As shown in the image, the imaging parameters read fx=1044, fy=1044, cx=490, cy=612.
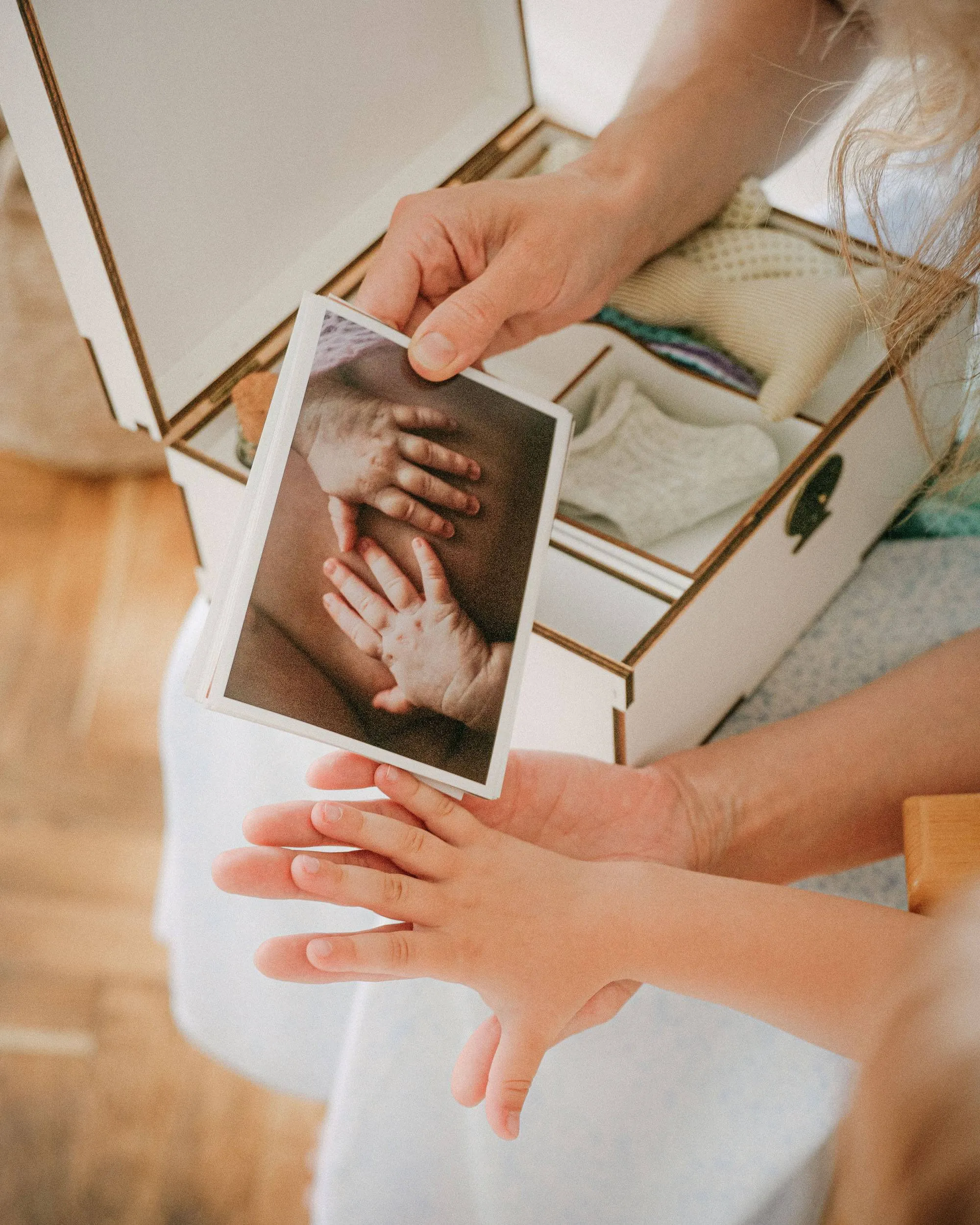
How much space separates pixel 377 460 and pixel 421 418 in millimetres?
37

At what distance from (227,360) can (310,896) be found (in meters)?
0.33

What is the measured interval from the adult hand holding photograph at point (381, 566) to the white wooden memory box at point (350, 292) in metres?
0.05

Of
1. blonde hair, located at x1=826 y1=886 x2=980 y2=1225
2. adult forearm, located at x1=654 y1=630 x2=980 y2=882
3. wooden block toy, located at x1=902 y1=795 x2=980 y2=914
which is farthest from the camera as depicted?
adult forearm, located at x1=654 y1=630 x2=980 y2=882

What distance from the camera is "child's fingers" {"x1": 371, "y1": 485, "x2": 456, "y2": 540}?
0.49 meters

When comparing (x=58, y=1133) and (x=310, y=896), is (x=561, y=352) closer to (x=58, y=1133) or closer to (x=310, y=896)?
(x=310, y=896)

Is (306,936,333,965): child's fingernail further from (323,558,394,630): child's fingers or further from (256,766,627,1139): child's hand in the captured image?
(323,558,394,630): child's fingers

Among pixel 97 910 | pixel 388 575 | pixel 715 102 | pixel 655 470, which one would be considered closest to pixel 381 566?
pixel 388 575

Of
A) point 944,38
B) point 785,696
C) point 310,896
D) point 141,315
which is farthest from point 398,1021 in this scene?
point 944,38

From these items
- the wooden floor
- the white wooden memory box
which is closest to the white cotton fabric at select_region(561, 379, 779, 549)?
the white wooden memory box

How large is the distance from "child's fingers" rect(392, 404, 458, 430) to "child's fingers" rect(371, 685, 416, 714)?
0.13 meters

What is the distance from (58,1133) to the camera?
92 cm

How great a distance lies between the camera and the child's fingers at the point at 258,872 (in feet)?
1.55

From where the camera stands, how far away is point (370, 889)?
478mm

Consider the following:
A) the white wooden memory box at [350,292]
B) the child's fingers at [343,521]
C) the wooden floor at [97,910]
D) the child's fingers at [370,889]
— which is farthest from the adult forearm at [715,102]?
the wooden floor at [97,910]
